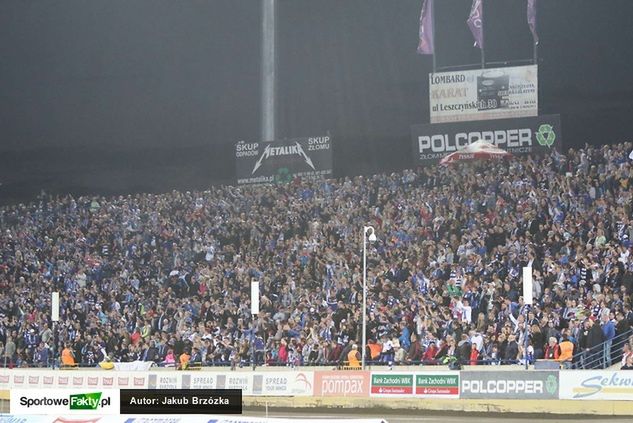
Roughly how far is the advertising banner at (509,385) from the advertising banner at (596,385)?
29cm

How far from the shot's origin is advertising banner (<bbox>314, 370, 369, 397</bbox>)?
29.5m

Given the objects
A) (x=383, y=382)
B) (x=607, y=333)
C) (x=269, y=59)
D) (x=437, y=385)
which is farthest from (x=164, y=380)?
(x=269, y=59)

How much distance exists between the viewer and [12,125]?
63781 millimetres

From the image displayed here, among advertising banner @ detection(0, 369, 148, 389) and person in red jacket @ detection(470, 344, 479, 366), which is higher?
person in red jacket @ detection(470, 344, 479, 366)

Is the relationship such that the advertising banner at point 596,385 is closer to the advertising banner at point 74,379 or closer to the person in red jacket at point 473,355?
the person in red jacket at point 473,355

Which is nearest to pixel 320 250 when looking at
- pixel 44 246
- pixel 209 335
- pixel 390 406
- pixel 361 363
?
pixel 209 335

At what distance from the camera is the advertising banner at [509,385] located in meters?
26.5

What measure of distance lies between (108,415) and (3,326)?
108 feet

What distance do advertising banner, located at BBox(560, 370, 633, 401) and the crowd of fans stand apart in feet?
4.25

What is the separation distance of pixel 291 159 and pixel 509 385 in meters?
21.3

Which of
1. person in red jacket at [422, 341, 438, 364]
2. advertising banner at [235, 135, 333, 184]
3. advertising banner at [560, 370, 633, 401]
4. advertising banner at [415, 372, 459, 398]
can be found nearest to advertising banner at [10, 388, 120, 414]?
advertising banner at [560, 370, 633, 401]

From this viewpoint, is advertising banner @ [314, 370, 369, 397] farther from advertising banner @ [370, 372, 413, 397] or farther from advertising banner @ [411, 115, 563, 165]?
advertising banner @ [411, 115, 563, 165]

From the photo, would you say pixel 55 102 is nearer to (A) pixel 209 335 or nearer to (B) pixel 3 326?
(B) pixel 3 326

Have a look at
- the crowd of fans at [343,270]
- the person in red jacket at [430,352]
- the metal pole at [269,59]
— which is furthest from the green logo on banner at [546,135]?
the person in red jacket at [430,352]
